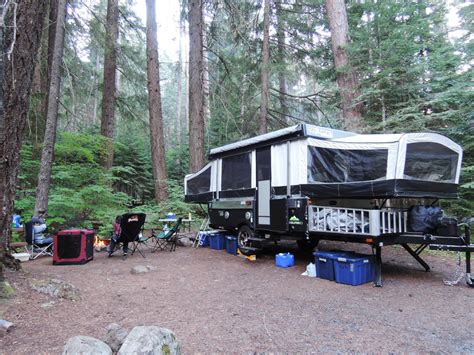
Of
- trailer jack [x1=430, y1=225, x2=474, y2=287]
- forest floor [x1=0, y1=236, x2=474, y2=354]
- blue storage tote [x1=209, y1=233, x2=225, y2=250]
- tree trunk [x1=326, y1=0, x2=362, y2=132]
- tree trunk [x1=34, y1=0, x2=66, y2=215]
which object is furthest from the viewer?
tree trunk [x1=326, y1=0, x2=362, y2=132]

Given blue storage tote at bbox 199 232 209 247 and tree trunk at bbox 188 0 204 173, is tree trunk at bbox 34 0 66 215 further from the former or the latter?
tree trunk at bbox 188 0 204 173

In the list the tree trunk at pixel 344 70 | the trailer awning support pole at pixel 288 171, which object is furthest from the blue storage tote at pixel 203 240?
the tree trunk at pixel 344 70

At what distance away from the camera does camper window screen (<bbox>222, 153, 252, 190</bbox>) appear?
7421mm

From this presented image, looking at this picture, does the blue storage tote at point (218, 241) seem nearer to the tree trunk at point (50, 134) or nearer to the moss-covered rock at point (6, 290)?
the tree trunk at point (50, 134)

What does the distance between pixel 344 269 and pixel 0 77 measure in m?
5.09

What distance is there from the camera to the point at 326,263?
17.9 ft

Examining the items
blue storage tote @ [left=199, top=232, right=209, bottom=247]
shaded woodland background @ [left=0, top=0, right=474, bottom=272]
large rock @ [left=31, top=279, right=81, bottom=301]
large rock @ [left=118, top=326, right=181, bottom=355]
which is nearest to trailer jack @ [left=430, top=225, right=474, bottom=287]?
shaded woodland background @ [left=0, top=0, right=474, bottom=272]

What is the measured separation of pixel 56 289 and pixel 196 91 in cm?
850

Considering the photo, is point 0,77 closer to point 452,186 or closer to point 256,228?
point 256,228

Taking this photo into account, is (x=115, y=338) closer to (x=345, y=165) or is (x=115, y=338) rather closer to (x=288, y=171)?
(x=288, y=171)

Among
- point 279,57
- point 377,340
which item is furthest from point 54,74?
point 377,340

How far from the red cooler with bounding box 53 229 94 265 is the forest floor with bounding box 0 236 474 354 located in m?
0.32

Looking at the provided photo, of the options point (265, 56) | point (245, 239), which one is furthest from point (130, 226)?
point (265, 56)

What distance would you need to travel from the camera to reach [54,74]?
831 cm
